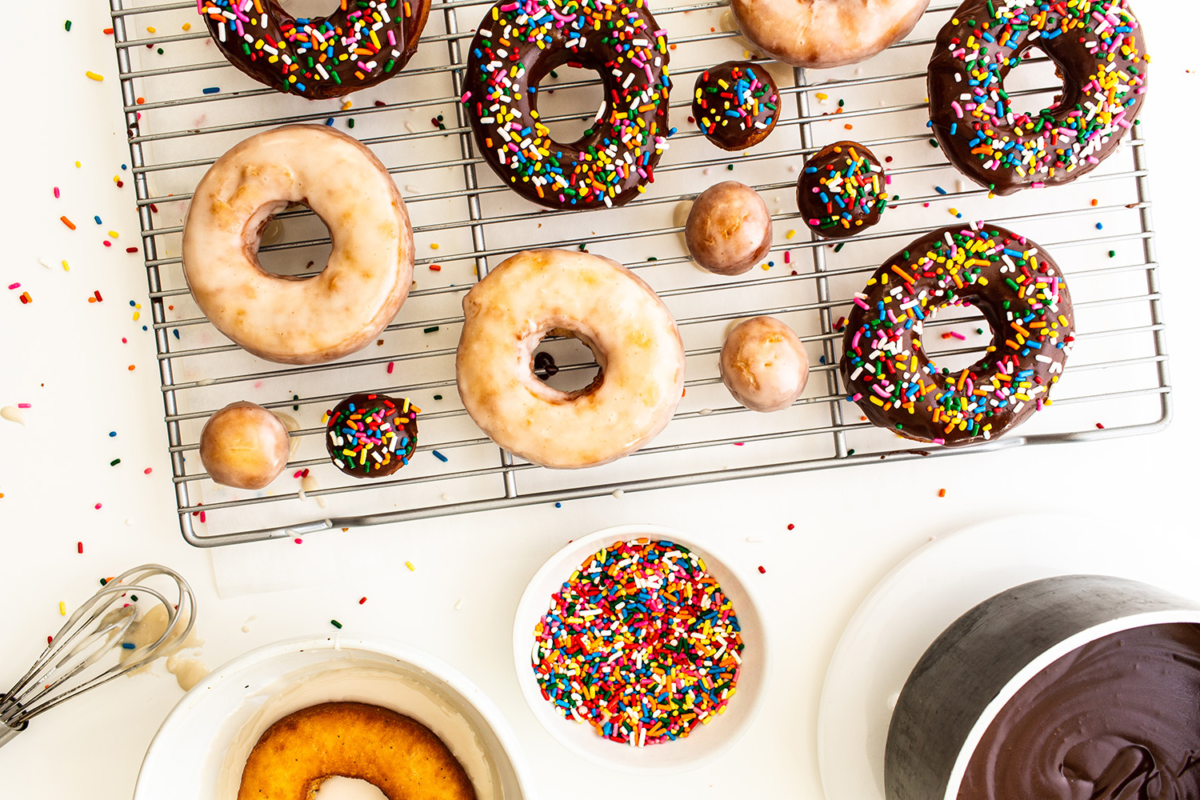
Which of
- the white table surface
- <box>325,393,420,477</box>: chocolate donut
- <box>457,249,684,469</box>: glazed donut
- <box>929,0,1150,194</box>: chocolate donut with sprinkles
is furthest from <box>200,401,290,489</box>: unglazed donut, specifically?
<box>929,0,1150,194</box>: chocolate donut with sprinkles

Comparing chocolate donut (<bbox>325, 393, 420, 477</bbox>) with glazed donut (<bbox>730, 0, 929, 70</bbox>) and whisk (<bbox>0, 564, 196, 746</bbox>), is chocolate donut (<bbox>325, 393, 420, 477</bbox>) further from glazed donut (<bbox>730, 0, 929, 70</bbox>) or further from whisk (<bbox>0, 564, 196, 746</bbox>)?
glazed donut (<bbox>730, 0, 929, 70</bbox>)

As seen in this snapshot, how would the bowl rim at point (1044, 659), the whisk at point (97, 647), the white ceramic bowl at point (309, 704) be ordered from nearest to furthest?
1. the bowl rim at point (1044, 659)
2. the white ceramic bowl at point (309, 704)
3. the whisk at point (97, 647)

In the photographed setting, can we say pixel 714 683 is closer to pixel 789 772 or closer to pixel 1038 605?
pixel 789 772

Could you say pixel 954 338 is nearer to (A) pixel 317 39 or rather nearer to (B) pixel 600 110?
(B) pixel 600 110

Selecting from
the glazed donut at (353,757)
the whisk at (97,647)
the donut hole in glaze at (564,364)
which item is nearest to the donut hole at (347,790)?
the glazed donut at (353,757)

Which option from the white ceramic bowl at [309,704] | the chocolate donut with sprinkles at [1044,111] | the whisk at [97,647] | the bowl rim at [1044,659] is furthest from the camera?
the whisk at [97,647]

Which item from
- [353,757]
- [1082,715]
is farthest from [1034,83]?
[353,757]

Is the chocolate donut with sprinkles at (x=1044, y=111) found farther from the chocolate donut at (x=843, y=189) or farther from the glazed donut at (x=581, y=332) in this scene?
the glazed donut at (x=581, y=332)

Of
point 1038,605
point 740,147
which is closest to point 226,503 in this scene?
point 740,147
